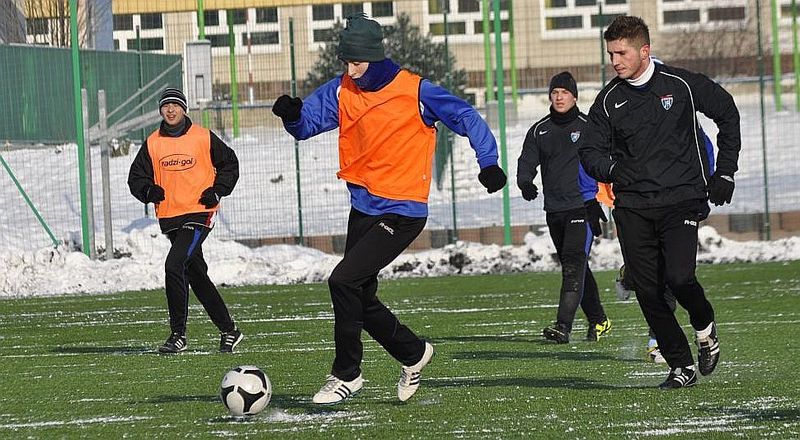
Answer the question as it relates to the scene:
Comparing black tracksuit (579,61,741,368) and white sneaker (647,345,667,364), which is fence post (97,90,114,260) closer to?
white sneaker (647,345,667,364)

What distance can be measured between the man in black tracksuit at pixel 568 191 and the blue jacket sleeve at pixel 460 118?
11.1ft

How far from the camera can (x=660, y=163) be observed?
7617 mm

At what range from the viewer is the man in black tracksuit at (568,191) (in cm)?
1088

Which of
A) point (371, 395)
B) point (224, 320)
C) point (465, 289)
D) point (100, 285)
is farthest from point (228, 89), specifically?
point (371, 395)

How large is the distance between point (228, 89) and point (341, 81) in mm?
14908

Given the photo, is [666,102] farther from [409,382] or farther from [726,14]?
[726,14]

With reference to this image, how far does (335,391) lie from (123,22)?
15.4 meters

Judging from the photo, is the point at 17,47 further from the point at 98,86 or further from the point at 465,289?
the point at 465,289

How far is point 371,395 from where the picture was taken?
7.95m

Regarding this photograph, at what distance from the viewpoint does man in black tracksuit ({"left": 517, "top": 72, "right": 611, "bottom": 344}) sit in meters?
10.9

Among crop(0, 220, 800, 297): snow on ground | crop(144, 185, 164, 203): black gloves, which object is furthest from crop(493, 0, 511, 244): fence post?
crop(144, 185, 164, 203): black gloves

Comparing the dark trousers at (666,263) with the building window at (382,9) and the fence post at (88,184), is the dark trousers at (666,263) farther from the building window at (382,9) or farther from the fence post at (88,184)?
the building window at (382,9)

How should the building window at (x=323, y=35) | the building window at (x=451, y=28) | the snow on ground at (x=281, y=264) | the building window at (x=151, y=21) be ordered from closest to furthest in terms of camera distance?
the snow on ground at (x=281, y=264) → the building window at (x=151, y=21) → the building window at (x=451, y=28) → the building window at (x=323, y=35)

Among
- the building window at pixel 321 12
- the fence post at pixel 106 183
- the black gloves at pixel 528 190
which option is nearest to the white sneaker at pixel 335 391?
the black gloves at pixel 528 190
